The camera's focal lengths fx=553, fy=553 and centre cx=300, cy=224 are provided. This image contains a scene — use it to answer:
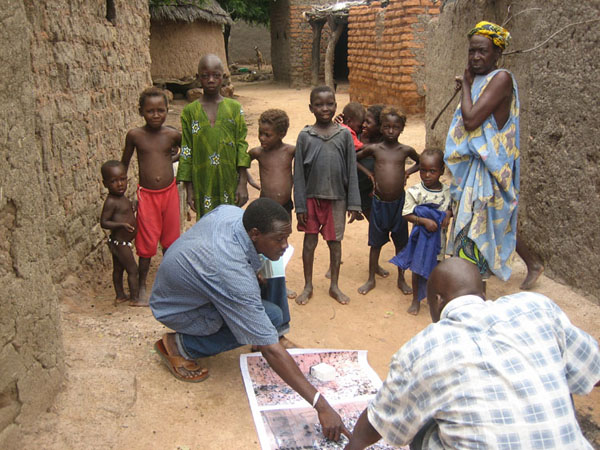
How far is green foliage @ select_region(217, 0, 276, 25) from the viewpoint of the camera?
667 inches

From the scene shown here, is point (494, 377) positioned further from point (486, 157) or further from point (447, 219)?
point (447, 219)

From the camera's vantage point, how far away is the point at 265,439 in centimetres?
236

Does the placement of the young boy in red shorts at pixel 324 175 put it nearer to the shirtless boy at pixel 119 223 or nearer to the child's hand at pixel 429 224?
the child's hand at pixel 429 224

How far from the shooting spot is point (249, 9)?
18.1 metres

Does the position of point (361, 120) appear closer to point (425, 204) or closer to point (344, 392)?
point (425, 204)

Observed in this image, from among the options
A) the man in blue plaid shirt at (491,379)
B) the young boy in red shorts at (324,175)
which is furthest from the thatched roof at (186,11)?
the man in blue plaid shirt at (491,379)

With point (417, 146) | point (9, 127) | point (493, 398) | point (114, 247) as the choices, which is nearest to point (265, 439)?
point (493, 398)

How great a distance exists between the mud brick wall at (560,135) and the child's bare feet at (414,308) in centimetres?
104

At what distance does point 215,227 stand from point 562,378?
5.17 ft

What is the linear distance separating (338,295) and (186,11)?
9.21 meters

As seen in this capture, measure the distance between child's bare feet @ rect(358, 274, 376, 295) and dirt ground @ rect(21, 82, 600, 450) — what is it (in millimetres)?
42

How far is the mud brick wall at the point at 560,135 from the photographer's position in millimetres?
3508

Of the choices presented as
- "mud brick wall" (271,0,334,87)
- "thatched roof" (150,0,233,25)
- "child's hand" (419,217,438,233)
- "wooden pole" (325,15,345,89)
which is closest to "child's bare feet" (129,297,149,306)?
"child's hand" (419,217,438,233)

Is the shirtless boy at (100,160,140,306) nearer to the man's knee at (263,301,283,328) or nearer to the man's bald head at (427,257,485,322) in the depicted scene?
the man's knee at (263,301,283,328)
